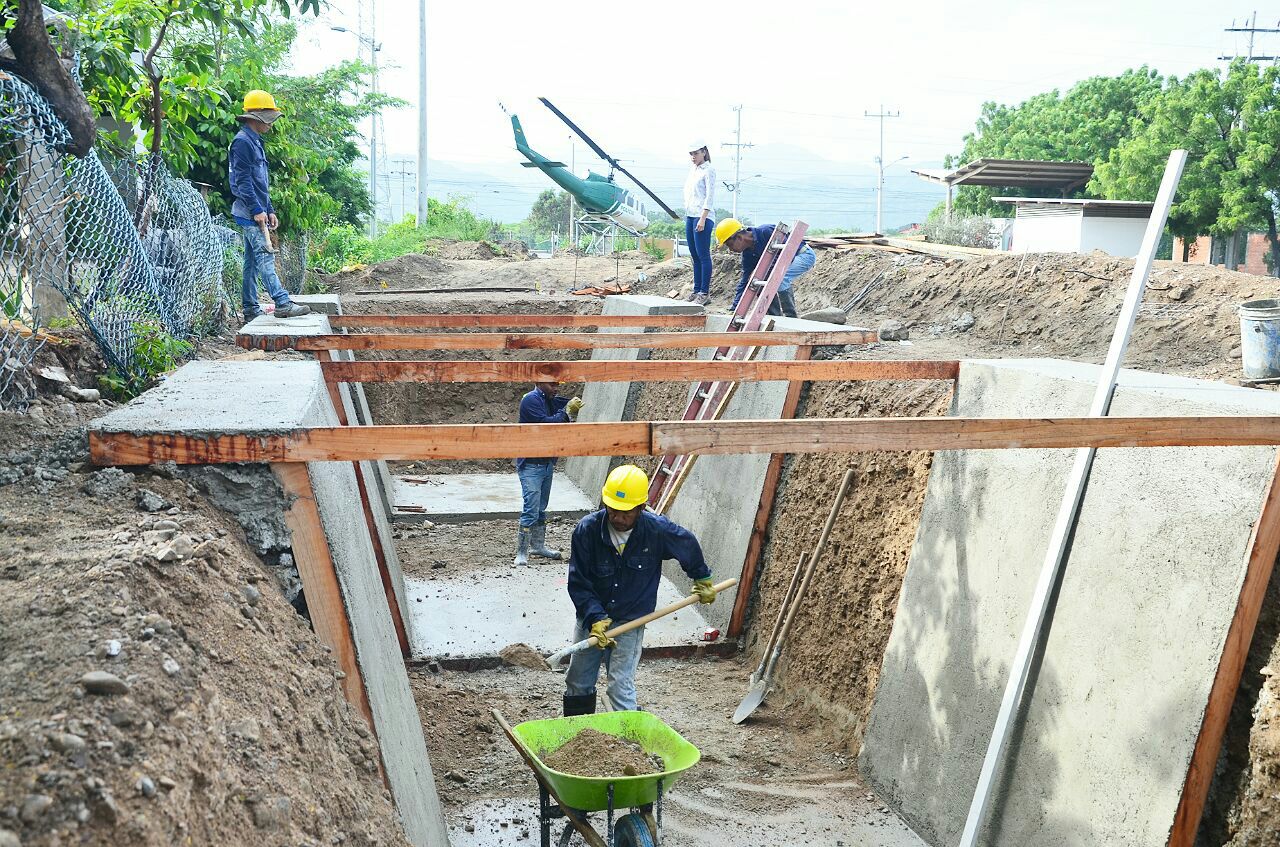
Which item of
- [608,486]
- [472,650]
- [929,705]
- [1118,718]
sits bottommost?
[472,650]

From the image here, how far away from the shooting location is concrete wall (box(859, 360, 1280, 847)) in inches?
147

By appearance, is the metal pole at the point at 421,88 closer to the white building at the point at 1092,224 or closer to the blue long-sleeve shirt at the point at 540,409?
the white building at the point at 1092,224

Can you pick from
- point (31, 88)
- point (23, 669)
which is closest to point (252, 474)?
point (23, 669)

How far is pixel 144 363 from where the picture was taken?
18.8 feet

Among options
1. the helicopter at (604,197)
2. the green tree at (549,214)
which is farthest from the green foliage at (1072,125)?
the green tree at (549,214)

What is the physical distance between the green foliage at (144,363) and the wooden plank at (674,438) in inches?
96.7

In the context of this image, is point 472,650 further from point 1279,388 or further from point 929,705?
point 1279,388

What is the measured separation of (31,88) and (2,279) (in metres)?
1.10

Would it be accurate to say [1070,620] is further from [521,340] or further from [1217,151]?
[1217,151]

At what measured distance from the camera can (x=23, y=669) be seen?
2.07 meters

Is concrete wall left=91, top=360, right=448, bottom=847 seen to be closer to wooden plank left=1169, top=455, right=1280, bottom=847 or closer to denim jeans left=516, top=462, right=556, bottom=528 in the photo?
wooden plank left=1169, top=455, right=1280, bottom=847

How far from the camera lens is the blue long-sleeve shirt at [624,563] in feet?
17.1

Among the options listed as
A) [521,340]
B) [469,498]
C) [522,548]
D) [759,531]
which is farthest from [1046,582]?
[469,498]

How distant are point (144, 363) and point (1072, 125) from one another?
49.1m
